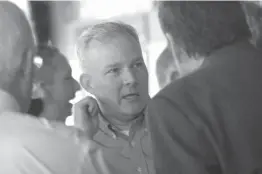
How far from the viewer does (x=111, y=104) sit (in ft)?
3.12

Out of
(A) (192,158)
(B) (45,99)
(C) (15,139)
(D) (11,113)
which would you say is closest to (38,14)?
(B) (45,99)

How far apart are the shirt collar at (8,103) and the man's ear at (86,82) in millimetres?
168

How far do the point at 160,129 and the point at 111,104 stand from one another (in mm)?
209

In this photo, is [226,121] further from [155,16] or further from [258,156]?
[155,16]

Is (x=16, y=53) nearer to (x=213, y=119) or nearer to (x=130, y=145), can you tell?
(x=130, y=145)

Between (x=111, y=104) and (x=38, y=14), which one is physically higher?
(x=38, y=14)

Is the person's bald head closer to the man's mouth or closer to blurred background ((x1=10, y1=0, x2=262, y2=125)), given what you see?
blurred background ((x1=10, y1=0, x2=262, y2=125))

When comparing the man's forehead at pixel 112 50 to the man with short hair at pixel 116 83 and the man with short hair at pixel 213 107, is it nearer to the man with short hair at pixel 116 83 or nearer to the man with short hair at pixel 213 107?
the man with short hair at pixel 116 83

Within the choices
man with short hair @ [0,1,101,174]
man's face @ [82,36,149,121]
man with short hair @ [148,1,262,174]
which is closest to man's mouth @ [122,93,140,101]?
man's face @ [82,36,149,121]

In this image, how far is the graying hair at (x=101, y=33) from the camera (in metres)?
0.96

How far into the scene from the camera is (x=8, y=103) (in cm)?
86

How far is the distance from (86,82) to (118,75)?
9 cm

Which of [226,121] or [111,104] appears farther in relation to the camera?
[111,104]

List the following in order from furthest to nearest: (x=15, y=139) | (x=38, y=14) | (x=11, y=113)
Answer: (x=38, y=14), (x=11, y=113), (x=15, y=139)
